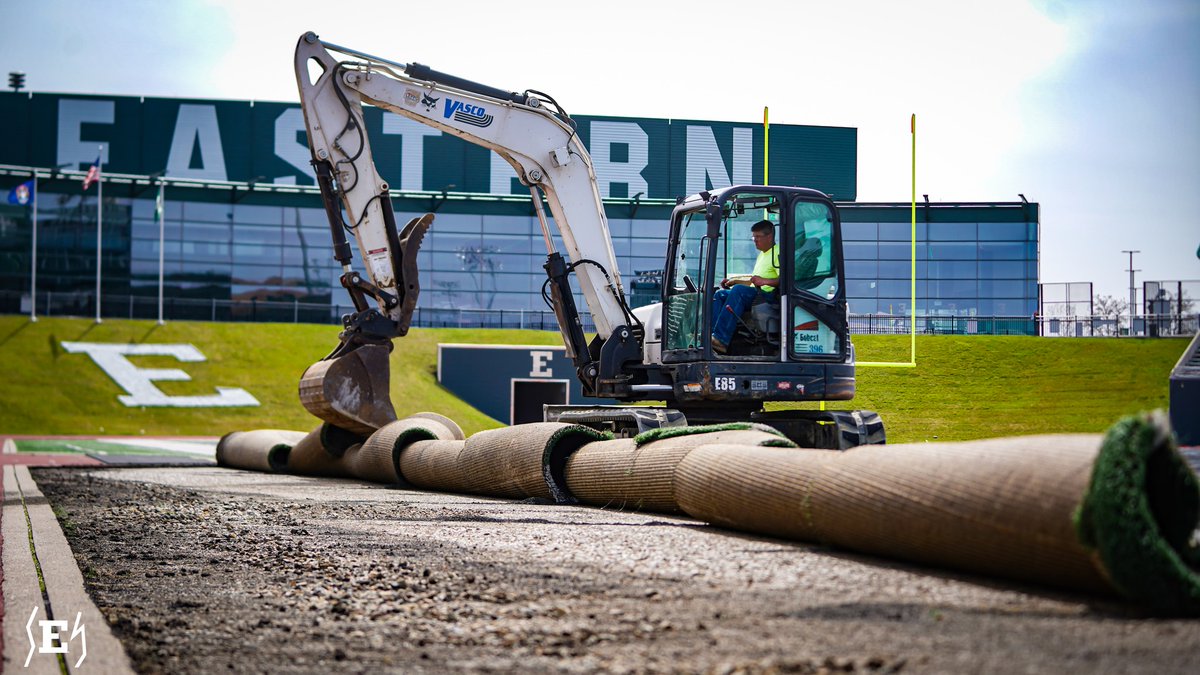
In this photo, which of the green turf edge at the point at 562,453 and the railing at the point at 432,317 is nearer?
the green turf edge at the point at 562,453

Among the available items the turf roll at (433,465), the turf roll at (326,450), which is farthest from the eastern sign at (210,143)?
the turf roll at (433,465)

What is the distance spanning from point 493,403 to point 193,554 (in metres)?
33.2

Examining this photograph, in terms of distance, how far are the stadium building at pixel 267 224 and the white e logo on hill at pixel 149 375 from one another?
7.16 m

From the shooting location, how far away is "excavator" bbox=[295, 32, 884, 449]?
522 inches

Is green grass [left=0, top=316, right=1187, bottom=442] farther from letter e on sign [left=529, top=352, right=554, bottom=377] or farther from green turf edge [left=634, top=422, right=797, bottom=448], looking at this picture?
green turf edge [left=634, top=422, right=797, bottom=448]

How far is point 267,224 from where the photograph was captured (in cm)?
5603

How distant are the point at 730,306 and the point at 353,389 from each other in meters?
5.89

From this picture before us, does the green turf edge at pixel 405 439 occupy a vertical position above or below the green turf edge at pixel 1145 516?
below

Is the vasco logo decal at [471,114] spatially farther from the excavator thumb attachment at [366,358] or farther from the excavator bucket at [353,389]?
the excavator bucket at [353,389]

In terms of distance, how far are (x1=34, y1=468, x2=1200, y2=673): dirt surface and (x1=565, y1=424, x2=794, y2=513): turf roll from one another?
542 mm

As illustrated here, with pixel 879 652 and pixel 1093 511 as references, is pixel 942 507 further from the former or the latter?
pixel 879 652

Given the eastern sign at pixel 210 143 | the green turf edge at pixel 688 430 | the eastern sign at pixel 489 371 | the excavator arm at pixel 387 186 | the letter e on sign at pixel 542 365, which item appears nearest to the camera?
the green turf edge at pixel 688 430

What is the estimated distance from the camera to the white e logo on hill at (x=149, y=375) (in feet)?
134

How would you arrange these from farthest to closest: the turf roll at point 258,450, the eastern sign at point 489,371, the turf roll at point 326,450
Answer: the eastern sign at point 489,371, the turf roll at point 258,450, the turf roll at point 326,450
